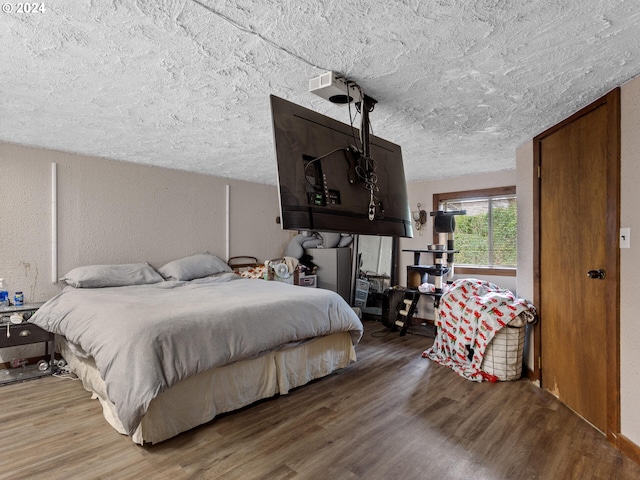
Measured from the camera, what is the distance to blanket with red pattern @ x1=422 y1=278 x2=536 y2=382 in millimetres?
3180

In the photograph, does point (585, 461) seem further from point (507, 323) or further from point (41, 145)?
point (41, 145)

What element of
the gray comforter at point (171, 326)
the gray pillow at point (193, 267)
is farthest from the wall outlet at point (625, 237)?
the gray pillow at point (193, 267)

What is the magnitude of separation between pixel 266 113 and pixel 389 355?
109 inches

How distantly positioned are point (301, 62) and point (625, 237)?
2.08 metres

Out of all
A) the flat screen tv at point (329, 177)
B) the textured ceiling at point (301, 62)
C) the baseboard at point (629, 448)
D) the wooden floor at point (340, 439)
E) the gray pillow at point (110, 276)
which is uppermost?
the textured ceiling at point (301, 62)

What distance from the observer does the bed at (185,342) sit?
85.1 inches

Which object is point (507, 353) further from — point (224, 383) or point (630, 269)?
point (224, 383)

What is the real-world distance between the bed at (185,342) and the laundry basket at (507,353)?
4.00 feet

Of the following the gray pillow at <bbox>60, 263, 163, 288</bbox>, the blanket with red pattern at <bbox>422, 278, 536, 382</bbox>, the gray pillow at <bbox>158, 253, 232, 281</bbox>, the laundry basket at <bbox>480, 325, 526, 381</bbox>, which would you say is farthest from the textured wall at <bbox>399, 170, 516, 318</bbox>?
the gray pillow at <bbox>60, 263, 163, 288</bbox>

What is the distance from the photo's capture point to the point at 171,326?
2326 mm

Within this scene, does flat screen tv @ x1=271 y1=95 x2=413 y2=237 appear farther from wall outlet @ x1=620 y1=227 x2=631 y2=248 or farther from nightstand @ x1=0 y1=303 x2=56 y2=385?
nightstand @ x1=0 y1=303 x2=56 y2=385

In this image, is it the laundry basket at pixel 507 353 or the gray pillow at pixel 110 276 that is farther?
the gray pillow at pixel 110 276

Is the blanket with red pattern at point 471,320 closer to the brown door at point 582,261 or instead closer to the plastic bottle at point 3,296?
the brown door at point 582,261

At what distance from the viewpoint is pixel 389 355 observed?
3969 millimetres
